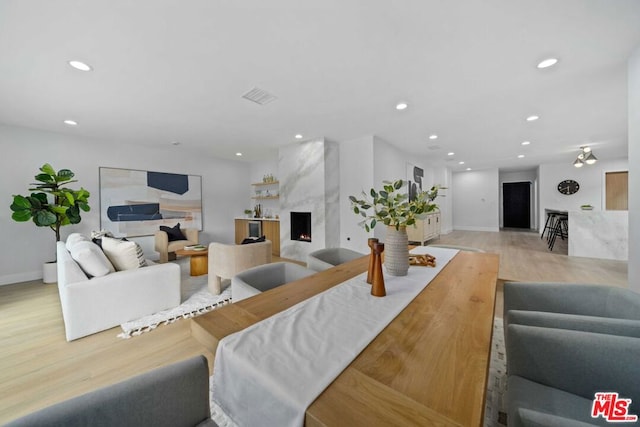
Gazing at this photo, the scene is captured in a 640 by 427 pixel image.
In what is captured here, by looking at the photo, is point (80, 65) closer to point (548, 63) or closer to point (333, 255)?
point (333, 255)

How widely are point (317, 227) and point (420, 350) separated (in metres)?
3.89

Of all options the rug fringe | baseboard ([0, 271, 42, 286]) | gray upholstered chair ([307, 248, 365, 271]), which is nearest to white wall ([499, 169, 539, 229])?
gray upholstered chair ([307, 248, 365, 271])

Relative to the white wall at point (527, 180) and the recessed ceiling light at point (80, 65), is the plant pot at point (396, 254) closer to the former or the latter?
the recessed ceiling light at point (80, 65)

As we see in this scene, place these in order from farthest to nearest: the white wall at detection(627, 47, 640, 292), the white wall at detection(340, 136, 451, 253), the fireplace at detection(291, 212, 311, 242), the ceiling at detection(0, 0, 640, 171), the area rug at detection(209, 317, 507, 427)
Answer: the fireplace at detection(291, 212, 311, 242) < the white wall at detection(340, 136, 451, 253) < the white wall at detection(627, 47, 640, 292) < the ceiling at detection(0, 0, 640, 171) < the area rug at detection(209, 317, 507, 427)

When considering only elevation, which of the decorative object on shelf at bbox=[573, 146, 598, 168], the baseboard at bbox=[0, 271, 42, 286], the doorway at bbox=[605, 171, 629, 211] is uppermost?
the decorative object on shelf at bbox=[573, 146, 598, 168]

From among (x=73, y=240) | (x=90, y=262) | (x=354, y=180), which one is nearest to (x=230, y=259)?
(x=90, y=262)

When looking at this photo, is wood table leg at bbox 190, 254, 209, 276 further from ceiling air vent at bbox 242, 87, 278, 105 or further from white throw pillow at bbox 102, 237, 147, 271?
ceiling air vent at bbox 242, 87, 278, 105

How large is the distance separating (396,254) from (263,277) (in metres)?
0.96

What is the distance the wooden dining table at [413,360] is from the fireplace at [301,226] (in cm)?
354

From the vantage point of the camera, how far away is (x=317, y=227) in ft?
15.1

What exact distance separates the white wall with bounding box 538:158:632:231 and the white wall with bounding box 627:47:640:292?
275 inches

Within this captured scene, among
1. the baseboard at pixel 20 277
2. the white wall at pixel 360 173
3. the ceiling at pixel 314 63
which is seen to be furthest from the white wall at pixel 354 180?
the baseboard at pixel 20 277

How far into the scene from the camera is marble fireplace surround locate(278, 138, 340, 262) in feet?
14.9

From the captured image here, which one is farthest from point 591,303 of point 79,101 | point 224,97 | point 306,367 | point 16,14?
point 79,101
